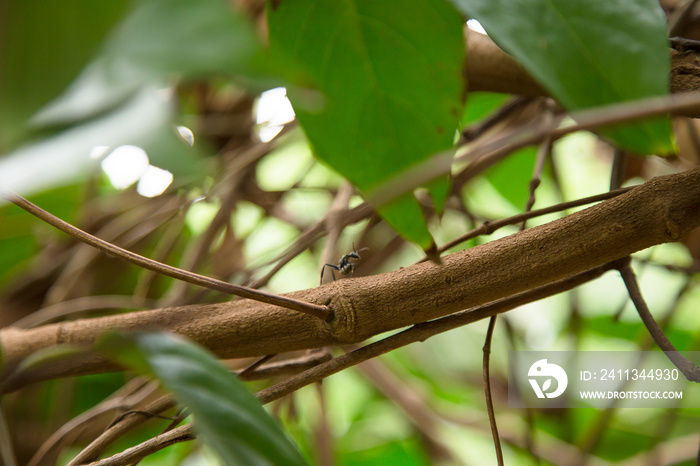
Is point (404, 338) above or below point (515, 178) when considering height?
below

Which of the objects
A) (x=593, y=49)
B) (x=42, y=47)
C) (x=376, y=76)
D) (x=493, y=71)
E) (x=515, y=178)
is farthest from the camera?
(x=515, y=178)

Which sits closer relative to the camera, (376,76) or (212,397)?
(212,397)

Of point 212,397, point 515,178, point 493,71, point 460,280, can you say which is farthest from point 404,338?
point 515,178

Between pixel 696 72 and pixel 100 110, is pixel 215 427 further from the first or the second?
pixel 696 72

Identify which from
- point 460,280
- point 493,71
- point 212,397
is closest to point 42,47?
point 212,397

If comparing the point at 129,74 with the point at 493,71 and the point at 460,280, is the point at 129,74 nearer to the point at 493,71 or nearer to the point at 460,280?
the point at 460,280

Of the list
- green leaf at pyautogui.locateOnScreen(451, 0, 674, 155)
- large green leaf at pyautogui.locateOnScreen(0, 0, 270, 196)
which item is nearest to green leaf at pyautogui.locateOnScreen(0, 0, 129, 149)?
large green leaf at pyautogui.locateOnScreen(0, 0, 270, 196)

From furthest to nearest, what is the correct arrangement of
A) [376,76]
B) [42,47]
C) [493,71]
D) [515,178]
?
1. [515,178]
2. [493,71]
3. [376,76]
4. [42,47]

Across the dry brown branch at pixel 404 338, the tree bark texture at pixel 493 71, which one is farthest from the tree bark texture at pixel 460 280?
the tree bark texture at pixel 493 71
